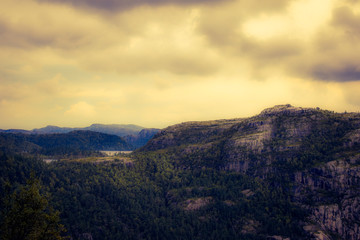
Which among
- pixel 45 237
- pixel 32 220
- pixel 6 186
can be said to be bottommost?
pixel 45 237

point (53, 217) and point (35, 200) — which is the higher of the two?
point (35, 200)

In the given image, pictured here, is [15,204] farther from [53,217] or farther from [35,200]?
[53,217]

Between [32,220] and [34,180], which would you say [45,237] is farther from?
[34,180]

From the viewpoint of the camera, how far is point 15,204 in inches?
3019

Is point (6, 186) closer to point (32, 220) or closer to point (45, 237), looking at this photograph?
point (32, 220)

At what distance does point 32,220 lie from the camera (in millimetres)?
77625

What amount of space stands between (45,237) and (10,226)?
36.7 ft

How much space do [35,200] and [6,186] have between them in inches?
384

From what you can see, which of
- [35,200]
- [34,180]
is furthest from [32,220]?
[34,180]

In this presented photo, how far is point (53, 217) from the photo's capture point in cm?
7700

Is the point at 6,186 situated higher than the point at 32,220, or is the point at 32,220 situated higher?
the point at 6,186

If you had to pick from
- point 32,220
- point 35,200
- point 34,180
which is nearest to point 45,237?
point 32,220

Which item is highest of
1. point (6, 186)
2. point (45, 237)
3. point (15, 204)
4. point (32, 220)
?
point (6, 186)

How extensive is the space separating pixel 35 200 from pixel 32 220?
20.9 ft
